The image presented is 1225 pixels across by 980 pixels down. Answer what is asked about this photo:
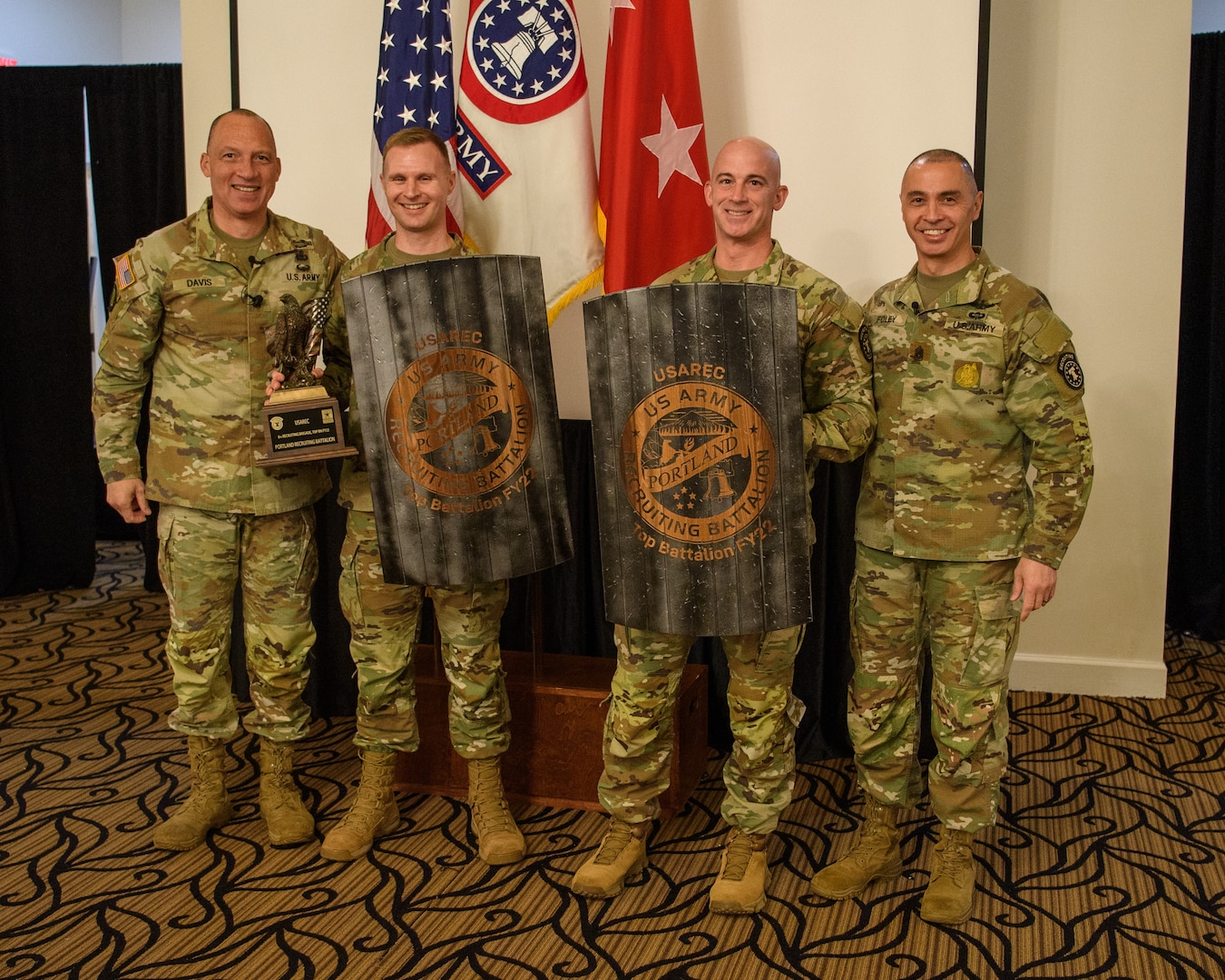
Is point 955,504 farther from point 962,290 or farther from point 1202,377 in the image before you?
point 1202,377

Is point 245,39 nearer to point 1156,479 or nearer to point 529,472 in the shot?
point 529,472

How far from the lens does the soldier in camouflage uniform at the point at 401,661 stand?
7.39ft

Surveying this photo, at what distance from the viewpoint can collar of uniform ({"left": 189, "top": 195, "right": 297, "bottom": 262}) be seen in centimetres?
228

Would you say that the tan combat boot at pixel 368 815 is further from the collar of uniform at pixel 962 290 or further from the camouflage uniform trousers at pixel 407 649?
the collar of uniform at pixel 962 290

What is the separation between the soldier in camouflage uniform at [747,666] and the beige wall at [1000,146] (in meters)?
1.02

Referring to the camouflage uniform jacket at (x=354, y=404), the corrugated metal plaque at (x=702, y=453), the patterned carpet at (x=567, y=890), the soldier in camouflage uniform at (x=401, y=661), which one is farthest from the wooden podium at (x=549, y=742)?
the corrugated metal plaque at (x=702, y=453)

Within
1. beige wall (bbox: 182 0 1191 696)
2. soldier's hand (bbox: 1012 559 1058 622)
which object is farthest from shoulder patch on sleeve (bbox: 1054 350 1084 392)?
beige wall (bbox: 182 0 1191 696)

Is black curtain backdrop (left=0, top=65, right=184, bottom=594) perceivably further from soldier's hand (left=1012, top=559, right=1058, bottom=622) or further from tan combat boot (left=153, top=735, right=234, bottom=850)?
soldier's hand (left=1012, top=559, right=1058, bottom=622)

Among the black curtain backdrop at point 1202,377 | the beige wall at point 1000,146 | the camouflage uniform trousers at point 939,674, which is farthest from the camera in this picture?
the black curtain backdrop at point 1202,377

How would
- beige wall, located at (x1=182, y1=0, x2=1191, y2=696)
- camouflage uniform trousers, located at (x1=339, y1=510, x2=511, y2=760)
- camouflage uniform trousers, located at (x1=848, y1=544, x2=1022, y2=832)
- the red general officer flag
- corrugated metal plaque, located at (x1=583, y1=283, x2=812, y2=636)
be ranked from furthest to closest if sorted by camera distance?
1. beige wall, located at (x1=182, y1=0, x2=1191, y2=696)
2. the red general officer flag
3. camouflage uniform trousers, located at (x1=339, y1=510, x2=511, y2=760)
4. camouflage uniform trousers, located at (x1=848, y1=544, x2=1022, y2=832)
5. corrugated metal plaque, located at (x1=583, y1=283, x2=812, y2=636)

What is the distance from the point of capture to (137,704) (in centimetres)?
329

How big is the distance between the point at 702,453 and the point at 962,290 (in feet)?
2.07

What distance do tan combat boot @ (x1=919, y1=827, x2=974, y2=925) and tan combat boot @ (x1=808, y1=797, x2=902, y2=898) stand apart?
10 centimetres

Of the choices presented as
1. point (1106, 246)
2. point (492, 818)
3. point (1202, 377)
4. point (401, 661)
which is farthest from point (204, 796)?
point (1202, 377)
